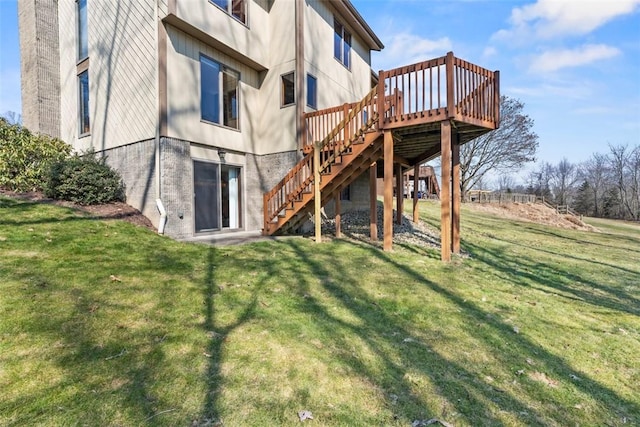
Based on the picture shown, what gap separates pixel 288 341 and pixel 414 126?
17.8 ft

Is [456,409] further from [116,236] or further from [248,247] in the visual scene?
[116,236]

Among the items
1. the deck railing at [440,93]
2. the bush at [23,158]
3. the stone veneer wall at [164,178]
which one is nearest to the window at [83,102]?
the bush at [23,158]

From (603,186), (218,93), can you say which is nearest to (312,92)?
(218,93)

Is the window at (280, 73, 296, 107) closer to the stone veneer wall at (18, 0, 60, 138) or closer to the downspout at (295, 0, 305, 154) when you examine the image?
the downspout at (295, 0, 305, 154)

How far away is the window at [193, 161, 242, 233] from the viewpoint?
8344 millimetres

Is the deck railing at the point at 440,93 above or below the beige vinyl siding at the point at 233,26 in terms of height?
below

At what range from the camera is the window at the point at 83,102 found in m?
9.77

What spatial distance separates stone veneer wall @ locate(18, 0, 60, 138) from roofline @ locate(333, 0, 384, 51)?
10068 mm

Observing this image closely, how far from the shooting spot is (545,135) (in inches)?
977

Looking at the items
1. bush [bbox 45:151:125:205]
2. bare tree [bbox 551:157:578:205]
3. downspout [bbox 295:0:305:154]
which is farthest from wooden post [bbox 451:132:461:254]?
bare tree [bbox 551:157:578:205]

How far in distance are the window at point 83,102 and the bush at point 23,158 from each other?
Answer: 1066 millimetres

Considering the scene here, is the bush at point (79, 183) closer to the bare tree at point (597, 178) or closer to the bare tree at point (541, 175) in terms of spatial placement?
the bare tree at point (597, 178)

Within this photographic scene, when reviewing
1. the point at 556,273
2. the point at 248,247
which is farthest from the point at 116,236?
the point at 556,273

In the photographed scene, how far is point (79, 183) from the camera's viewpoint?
7.64 metres
